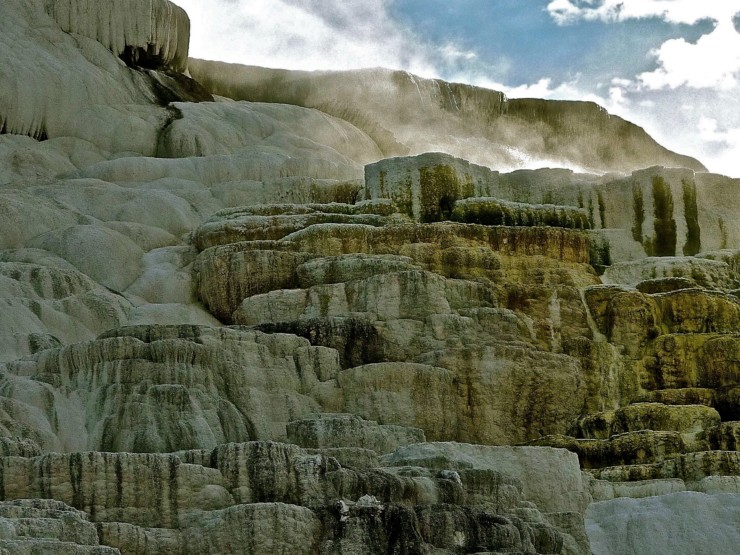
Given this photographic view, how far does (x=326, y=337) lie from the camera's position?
24578 millimetres

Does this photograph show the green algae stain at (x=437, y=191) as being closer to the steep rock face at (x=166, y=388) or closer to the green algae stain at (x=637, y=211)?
the green algae stain at (x=637, y=211)

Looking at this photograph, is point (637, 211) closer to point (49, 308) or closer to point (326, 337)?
point (326, 337)

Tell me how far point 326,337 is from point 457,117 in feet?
94.2

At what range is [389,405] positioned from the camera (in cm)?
2316

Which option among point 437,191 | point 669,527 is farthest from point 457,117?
point 669,527

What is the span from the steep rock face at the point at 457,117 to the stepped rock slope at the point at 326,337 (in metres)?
5.21

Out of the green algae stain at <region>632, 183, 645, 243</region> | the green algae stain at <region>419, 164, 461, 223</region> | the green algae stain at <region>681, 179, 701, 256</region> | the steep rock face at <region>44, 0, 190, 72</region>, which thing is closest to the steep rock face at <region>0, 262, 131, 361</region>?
the green algae stain at <region>419, 164, 461, 223</region>

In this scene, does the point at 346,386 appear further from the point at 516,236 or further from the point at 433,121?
the point at 433,121

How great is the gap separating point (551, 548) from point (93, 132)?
25715 millimetres

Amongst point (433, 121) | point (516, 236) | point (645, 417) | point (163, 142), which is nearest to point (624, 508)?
point (645, 417)

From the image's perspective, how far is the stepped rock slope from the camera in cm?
1664

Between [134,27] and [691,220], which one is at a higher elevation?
[134,27]

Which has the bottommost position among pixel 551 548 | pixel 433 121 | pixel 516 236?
pixel 551 548

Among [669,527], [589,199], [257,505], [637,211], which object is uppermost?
[589,199]
